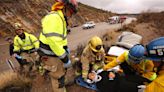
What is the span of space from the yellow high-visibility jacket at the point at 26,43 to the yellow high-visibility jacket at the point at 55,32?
4259 millimetres

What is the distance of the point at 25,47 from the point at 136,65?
4278 mm

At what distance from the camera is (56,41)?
621 centimetres

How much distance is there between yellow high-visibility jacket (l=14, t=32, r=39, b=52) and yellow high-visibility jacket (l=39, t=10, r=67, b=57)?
14.0 feet

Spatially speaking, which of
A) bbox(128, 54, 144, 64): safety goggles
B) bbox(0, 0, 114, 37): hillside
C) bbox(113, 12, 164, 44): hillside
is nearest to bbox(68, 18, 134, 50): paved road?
bbox(113, 12, 164, 44): hillside

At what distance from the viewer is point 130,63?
24.3 feet

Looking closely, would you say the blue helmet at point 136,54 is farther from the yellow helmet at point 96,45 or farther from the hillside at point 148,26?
the hillside at point 148,26

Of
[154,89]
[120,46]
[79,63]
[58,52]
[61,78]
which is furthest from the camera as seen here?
[120,46]

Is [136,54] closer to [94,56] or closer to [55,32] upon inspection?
[55,32]

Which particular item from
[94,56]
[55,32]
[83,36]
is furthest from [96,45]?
[83,36]

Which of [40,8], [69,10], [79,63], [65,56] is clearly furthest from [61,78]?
[40,8]

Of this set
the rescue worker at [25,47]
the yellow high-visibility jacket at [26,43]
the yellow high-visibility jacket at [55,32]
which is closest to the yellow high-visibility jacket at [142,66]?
the yellow high-visibility jacket at [55,32]

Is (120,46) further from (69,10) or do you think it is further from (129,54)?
(69,10)

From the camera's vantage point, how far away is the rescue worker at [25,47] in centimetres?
1065

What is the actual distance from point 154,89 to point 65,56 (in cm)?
255
